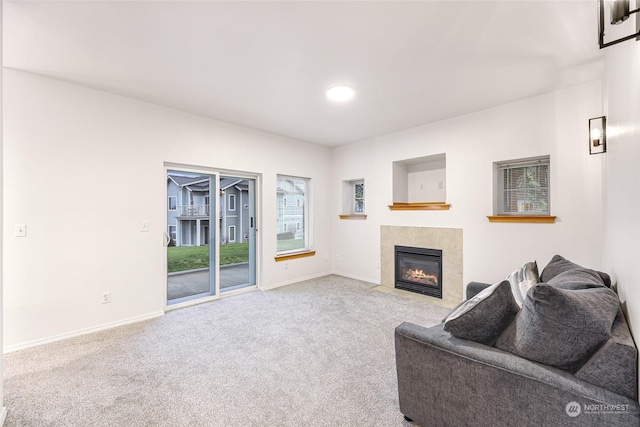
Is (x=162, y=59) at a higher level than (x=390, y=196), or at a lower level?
higher

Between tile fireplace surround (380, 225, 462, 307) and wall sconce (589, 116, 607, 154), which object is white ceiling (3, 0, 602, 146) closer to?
wall sconce (589, 116, 607, 154)

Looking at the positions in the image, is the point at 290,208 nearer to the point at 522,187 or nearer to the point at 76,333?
the point at 76,333

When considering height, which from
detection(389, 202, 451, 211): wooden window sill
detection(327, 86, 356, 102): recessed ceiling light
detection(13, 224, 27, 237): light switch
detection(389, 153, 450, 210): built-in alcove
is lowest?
detection(13, 224, 27, 237): light switch

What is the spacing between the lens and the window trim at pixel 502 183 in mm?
3322

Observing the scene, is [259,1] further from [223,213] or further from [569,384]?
[223,213]

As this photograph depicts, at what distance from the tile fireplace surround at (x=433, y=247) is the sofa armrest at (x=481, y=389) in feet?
8.31

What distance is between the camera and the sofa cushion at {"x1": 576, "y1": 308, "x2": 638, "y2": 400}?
1045 millimetres

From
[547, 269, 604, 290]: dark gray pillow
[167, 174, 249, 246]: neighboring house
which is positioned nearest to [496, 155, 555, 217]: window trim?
[547, 269, 604, 290]: dark gray pillow

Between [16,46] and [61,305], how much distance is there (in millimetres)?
2368

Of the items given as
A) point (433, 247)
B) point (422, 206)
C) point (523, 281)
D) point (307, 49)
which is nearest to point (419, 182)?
point (422, 206)

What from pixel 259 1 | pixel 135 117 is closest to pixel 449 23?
pixel 259 1

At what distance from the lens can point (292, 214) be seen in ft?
17.3

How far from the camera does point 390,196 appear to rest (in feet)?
15.6

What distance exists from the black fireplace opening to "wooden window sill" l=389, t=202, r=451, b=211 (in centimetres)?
62
